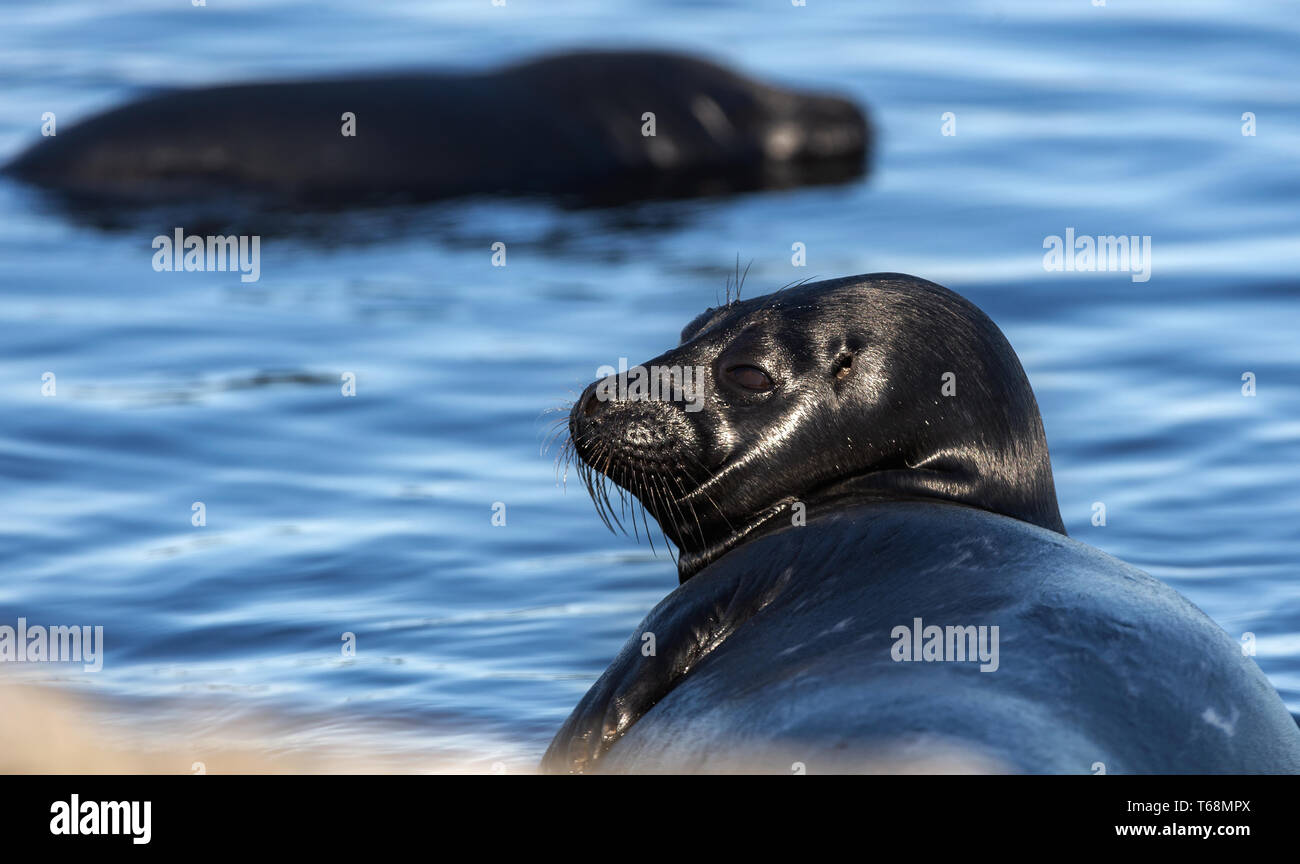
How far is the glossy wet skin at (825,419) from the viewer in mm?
6227

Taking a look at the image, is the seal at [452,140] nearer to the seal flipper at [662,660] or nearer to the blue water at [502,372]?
the blue water at [502,372]

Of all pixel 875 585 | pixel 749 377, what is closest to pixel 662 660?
pixel 875 585


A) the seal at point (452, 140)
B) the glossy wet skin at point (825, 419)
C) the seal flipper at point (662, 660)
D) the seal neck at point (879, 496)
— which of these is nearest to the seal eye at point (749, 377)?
the glossy wet skin at point (825, 419)

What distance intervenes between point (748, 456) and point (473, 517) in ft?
12.4

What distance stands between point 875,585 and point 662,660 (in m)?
0.65

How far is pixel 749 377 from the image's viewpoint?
21.0 feet

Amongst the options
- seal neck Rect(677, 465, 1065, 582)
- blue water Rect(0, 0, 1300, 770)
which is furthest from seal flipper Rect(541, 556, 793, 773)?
blue water Rect(0, 0, 1300, 770)

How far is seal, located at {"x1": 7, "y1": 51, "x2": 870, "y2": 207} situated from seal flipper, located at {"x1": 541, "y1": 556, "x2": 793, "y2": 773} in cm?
959

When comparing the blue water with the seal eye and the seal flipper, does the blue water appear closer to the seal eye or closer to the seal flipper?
the seal flipper

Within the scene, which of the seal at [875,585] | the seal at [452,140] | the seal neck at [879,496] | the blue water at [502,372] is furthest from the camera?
the seal at [452,140]

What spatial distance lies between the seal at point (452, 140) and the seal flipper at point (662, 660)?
31.5 ft

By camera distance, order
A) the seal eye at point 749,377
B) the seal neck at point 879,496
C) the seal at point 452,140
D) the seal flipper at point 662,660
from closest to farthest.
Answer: the seal flipper at point 662,660, the seal neck at point 879,496, the seal eye at point 749,377, the seal at point 452,140

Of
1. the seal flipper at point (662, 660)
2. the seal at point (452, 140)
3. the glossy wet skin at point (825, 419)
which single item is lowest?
the seal flipper at point (662, 660)
